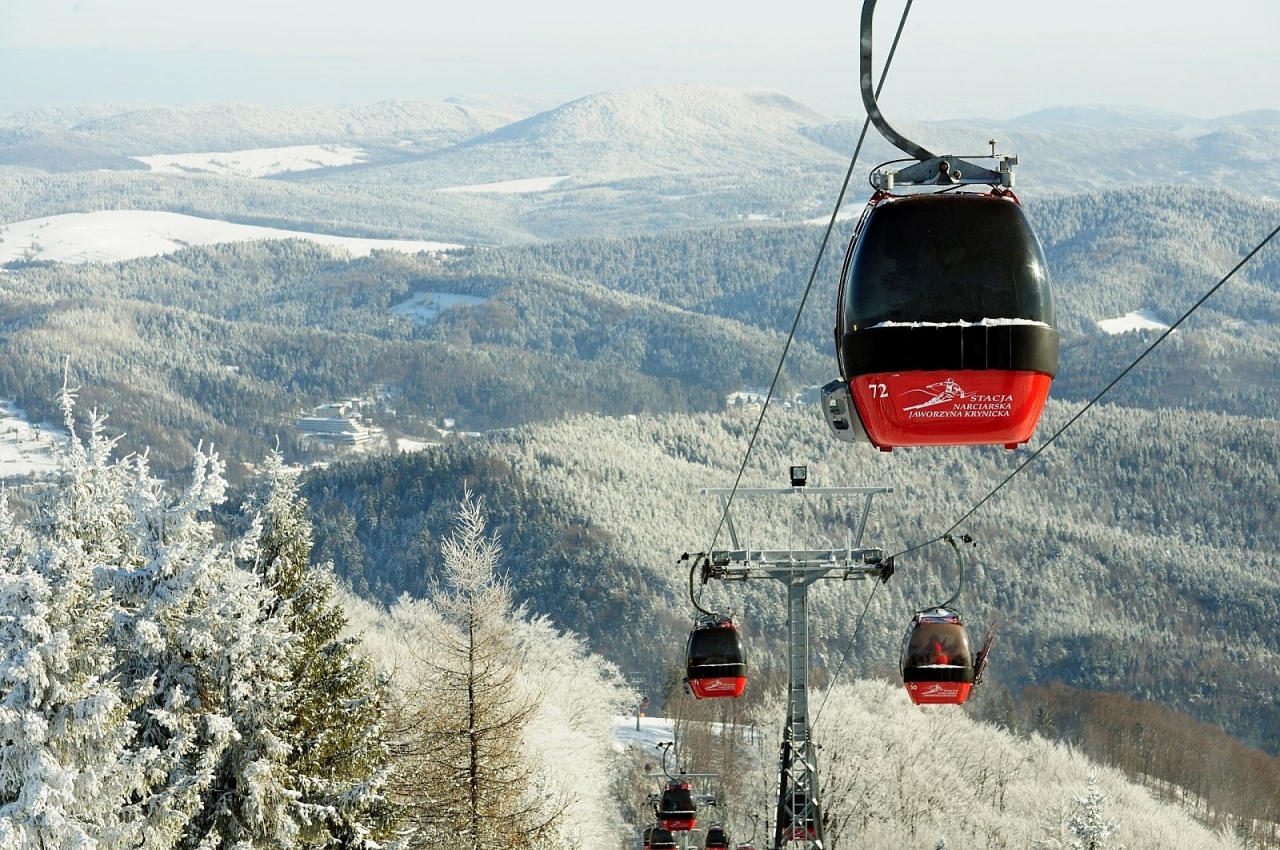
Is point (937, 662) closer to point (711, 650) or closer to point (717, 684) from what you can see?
point (711, 650)

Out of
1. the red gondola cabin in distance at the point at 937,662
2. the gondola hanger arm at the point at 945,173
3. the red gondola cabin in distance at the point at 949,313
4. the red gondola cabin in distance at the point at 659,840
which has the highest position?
the gondola hanger arm at the point at 945,173

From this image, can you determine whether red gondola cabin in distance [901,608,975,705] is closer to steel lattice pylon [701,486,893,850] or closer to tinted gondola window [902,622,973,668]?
tinted gondola window [902,622,973,668]

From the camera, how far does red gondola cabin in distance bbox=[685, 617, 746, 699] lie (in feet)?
71.6

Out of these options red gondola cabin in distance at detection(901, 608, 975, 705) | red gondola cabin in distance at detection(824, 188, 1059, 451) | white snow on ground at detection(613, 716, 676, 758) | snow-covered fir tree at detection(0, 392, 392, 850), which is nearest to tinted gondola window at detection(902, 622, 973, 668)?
red gondola cabin in distance at detection(901, 608, 975, 705)

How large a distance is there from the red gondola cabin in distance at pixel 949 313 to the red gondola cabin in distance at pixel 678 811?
25.2 m

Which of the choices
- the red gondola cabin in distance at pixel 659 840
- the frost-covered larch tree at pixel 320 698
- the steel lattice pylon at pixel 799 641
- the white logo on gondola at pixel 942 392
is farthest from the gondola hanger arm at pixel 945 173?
the red gondola cabin in distance at pixel 659 840

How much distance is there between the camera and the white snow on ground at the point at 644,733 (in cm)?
9181

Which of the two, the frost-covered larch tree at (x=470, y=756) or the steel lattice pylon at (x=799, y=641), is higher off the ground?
the steel lattice pylon at (x=799, y=641)

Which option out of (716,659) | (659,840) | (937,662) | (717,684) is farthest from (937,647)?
(659,840)

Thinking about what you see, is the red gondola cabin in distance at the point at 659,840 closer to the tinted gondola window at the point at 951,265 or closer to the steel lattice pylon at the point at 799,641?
the steel lattice pylon at the point at 799,641

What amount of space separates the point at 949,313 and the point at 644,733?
92124mm

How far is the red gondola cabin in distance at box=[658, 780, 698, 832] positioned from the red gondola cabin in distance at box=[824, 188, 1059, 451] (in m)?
25.2

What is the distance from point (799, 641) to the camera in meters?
20.4

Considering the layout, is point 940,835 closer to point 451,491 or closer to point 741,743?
point 741,743
